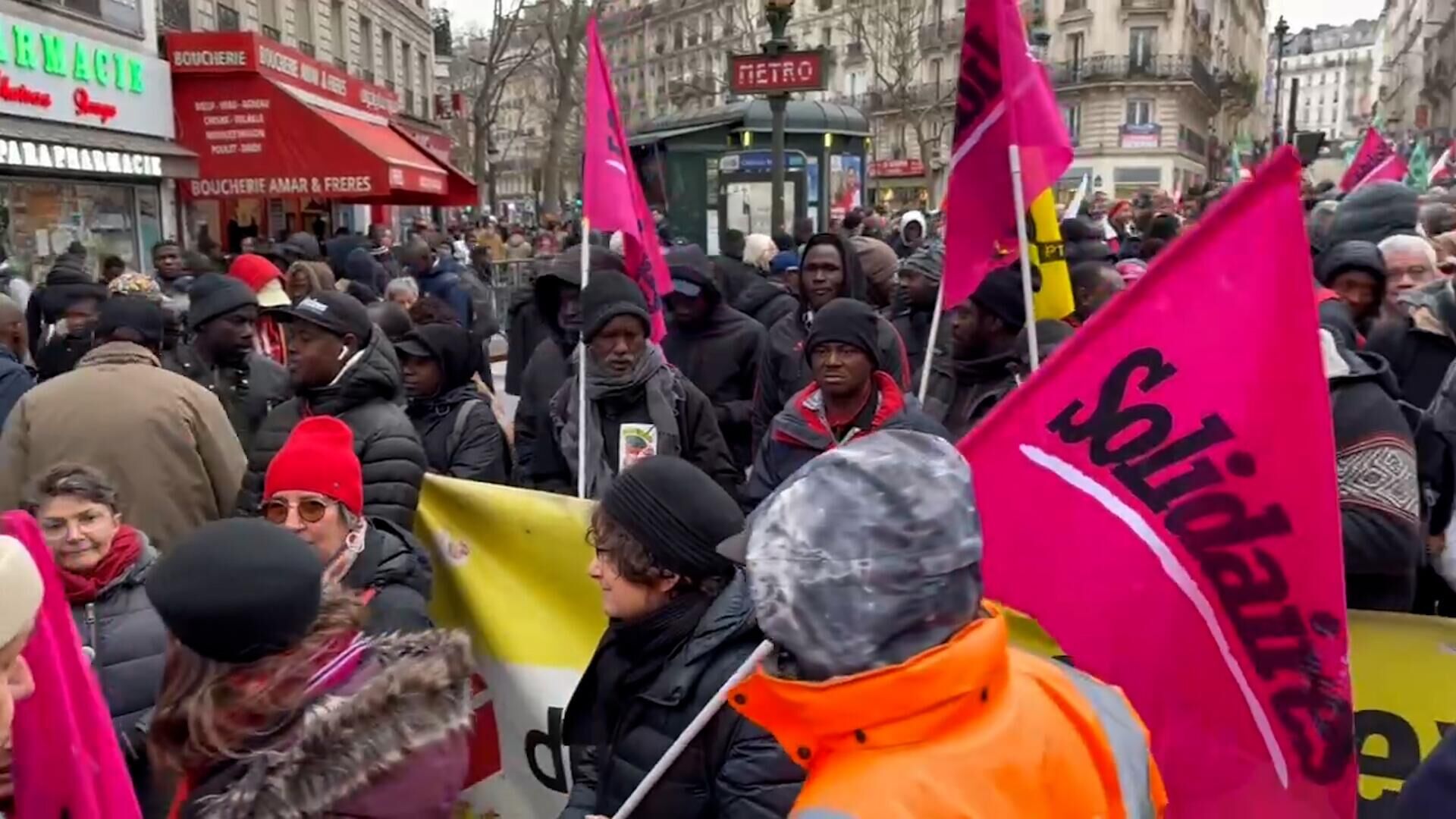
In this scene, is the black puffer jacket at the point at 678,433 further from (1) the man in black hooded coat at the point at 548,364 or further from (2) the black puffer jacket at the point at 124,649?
(2) the black puffer jacket at the point at 124,649

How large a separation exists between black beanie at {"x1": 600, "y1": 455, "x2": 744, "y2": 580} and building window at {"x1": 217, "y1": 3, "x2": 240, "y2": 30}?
21093 millimetres

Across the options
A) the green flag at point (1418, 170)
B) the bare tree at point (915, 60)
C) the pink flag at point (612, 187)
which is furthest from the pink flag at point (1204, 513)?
the bare tree at point (915, 60)

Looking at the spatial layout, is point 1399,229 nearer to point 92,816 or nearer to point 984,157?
point 984,157

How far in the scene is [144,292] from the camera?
20.9 ft

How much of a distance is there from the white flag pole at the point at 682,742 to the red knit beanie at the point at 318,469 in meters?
1.18

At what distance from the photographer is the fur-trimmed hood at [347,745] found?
1.82 meters

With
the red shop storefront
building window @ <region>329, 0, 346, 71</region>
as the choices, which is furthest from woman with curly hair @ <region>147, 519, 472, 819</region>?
building window @ <region>329, 0, 346, 71</region>

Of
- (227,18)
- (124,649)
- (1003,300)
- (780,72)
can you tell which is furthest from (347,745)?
(227,18)

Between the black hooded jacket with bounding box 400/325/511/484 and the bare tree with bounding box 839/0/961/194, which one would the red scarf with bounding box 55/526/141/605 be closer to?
the black hooded jacket with bounding box 400/325/511/484

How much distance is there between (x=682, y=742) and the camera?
2.28 metres

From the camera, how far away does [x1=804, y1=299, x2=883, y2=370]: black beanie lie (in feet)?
14.2

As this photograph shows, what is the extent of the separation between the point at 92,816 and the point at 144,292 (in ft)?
16.2

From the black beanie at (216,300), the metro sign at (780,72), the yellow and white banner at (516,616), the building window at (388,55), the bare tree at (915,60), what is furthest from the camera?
the bare tree at (915,60)

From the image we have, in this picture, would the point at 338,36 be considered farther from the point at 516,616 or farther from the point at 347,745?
the point at 347,745
